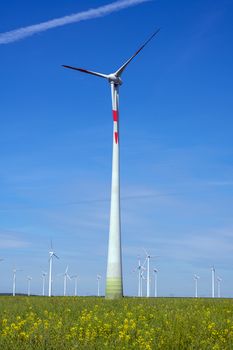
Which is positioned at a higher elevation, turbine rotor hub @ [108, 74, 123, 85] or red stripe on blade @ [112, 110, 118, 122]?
turbine rotor hub @ [108, 74, 123, 85]

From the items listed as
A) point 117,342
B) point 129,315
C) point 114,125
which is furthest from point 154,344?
point 114,125

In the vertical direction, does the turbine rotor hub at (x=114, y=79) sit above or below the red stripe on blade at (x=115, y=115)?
above

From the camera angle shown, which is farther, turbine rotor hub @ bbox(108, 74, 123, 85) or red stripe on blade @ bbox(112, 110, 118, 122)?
turbine rotor hub @ bbox(108, 74, 123, 85)

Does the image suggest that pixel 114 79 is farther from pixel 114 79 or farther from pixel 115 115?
pixel 115 115

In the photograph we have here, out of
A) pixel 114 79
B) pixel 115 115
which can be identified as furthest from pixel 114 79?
pixel 115 115

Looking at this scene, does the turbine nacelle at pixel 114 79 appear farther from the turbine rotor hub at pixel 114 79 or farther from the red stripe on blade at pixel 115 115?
the red stripe on blade at pixel 115 115

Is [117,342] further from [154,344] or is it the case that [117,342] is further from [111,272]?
[111,272]

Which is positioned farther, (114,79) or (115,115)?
(114,79)

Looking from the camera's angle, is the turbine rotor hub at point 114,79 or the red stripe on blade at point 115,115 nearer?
the red stripe on blade at point 115,115

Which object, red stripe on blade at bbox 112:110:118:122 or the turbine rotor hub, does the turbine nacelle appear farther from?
red stripe on blade at bbox 112:110:118:122

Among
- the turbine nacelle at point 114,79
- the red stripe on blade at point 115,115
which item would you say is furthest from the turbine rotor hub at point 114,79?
the red stripe on blade at point 115,115

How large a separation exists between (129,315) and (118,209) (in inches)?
1044

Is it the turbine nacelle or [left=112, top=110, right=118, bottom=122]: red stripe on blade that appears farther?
the turbine nacelle

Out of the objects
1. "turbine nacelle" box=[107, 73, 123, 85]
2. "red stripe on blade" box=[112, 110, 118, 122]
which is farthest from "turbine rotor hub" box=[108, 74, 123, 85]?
"red stripe on blade" box=[112, 110, 118, 122]
